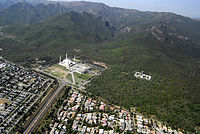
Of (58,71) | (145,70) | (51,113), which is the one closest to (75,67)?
(58,71)

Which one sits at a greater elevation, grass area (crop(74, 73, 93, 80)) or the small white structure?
the small white structure

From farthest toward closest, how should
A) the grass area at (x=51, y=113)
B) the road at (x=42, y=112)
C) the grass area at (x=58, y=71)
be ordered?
the grass area at (x=58, y=71) < the grass area at (x=51, y=113) < the road at (x=42, y=112)

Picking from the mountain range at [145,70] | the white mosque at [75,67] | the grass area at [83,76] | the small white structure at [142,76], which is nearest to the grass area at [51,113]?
the mountain range at [145,70]

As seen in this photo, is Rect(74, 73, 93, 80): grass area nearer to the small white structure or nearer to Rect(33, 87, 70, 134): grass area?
Rect(33, 87, 70, 134): grass area

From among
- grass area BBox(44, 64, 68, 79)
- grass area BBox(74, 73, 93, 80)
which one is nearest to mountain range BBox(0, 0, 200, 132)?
grass area BBox(74, 73, 93, 80)

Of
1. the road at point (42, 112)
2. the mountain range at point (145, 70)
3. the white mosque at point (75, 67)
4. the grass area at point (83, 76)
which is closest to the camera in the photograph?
the road at point (42, 112)

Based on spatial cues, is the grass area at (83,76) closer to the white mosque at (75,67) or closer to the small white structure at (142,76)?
the white mosque at (75,67)

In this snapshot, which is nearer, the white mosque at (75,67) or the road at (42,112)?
the road at (42,112)

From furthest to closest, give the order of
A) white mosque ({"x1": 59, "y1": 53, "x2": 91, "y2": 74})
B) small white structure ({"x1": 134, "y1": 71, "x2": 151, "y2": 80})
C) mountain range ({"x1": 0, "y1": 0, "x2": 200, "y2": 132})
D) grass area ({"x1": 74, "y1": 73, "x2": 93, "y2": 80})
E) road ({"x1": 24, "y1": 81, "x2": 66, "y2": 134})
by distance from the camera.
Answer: white mosque ({"x1": 59, "y1": 53, "x2": 91, "y2": 74}) → small white structure ({"x1": 134, "y1": 71, "x2": 151, "y2": 80}) → grass area ({"x1": 74, "y1": 73, "x2": 93, "y2": 80}) → mountain range ({"x1": 0, "y1": 0, "x2": 200, "y2": 132}) → road ({"x1": 24, "y1": 81, "x2": 66, "y2": 134})

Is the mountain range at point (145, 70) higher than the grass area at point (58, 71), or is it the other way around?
the mountain range at point (145, 70)

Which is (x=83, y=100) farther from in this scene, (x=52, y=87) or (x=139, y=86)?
(x=139, y=86)

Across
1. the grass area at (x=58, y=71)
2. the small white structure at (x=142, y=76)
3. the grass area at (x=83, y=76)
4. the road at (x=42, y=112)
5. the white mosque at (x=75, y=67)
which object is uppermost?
the small white structure at (x=142, y=76)

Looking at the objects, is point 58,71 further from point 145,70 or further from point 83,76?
point 145,70
